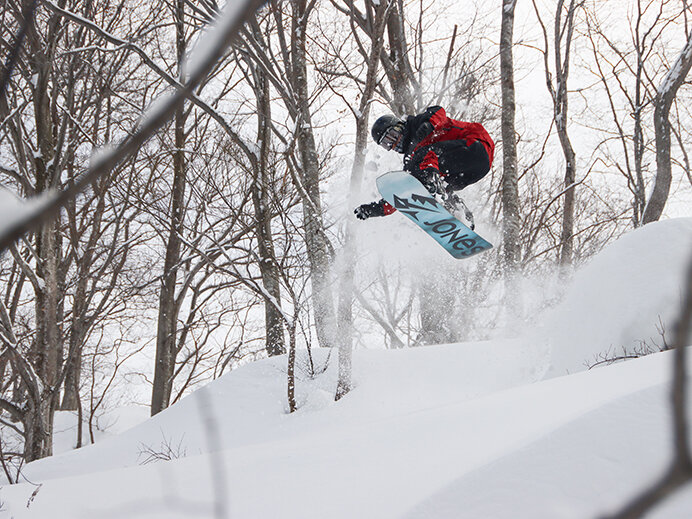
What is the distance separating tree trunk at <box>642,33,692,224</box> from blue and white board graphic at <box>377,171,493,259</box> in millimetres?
4687

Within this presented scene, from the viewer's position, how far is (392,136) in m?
5.78

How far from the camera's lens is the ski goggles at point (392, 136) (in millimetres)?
5746

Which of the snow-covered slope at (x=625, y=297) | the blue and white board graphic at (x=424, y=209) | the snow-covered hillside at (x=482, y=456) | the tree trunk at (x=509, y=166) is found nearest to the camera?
the snow-covered hillside at (x=482, y=456)

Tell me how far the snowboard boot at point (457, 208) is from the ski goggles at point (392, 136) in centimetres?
93

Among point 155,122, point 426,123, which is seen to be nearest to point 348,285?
point 426,123

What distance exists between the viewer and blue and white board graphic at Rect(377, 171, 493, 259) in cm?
570

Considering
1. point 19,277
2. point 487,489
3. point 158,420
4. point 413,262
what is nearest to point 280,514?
point 487,489

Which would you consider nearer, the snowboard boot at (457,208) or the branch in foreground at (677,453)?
the branch in foreground at (677,453)

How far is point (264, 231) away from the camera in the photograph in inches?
294

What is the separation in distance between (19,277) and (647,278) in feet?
48.0

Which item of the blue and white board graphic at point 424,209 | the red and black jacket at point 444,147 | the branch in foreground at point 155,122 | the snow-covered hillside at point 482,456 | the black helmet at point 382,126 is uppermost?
the black helmet at point 382,126

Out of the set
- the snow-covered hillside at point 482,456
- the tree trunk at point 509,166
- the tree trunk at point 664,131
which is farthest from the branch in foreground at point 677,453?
the tree trunk at point 664,131

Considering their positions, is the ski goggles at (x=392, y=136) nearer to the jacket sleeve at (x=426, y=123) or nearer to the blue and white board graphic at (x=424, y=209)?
the jacket sleeve at (x=426, y=123)

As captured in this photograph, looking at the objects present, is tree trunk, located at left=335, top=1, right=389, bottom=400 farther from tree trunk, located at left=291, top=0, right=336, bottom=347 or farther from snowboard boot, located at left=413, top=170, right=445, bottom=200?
tree trunk, located at left=291, top=0, right=336, bottom=347
